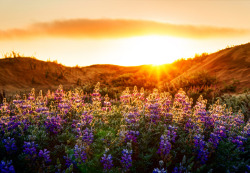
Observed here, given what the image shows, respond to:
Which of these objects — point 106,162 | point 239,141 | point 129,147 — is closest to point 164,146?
point 129,147

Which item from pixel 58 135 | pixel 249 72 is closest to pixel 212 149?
pixel 58 135

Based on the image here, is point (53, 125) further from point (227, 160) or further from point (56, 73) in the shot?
point (56, 73)

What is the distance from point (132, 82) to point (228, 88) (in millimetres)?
9435

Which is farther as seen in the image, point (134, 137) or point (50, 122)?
point (50, 122)

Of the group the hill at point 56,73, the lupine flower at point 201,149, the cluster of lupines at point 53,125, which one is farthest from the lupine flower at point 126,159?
the hill at point 56,73

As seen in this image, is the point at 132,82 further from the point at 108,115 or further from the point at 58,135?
the point at 58,135

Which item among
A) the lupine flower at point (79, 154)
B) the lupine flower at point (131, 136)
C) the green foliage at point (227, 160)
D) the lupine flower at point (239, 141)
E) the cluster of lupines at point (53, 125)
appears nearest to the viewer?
the lupine flower at point (79, 154)

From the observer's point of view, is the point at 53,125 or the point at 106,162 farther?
the point at 53,125

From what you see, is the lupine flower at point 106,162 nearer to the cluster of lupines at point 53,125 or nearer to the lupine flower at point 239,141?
the cluster of lupines at point 53,125

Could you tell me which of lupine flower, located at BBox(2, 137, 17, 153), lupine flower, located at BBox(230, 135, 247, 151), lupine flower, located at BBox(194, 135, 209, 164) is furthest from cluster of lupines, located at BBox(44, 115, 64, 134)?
lupine flower, located at BBox(230, 135, 247, 151)

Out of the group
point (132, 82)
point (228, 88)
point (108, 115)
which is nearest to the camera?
point (108, 115)

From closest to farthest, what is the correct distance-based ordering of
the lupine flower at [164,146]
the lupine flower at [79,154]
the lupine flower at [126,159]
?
1. the lupine flower at [126,159]
2. the lupine flower at [79,154]
3. the lupine flower at [164,146]

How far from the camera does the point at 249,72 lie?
1414cm

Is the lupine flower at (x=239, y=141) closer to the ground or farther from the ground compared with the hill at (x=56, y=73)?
closer to the ground
